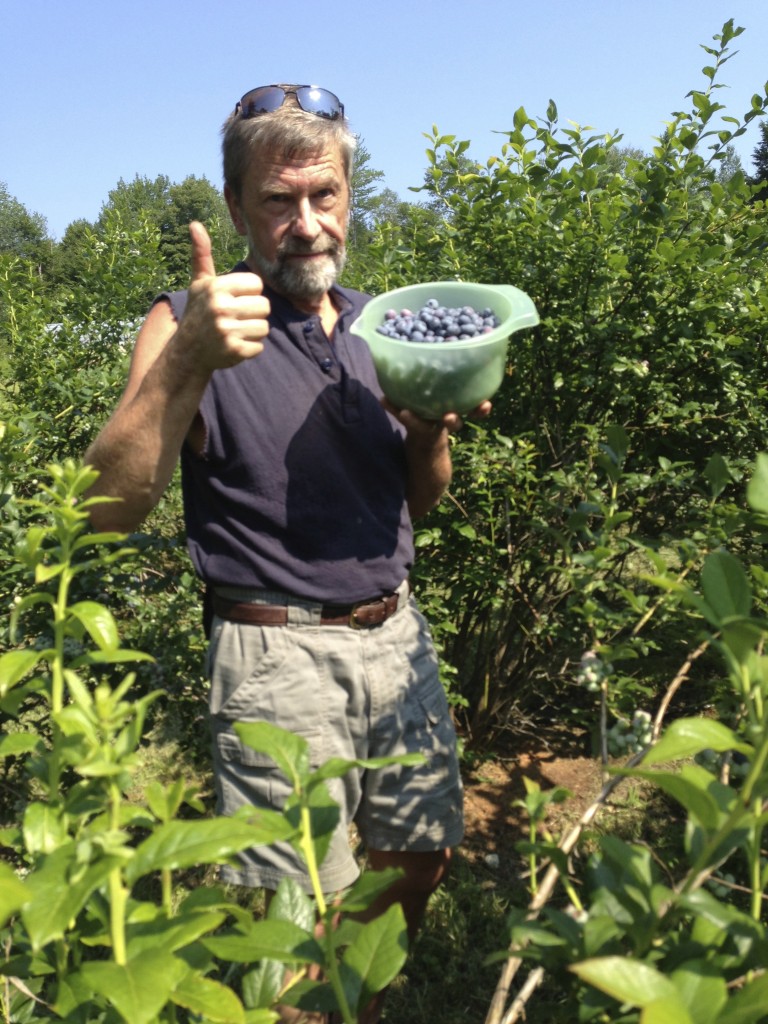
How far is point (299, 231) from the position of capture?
6.66 feet

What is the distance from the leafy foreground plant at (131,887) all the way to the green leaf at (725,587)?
0.99ft

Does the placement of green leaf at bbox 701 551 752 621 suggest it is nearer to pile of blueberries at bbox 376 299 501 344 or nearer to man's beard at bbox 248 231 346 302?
pile of blueberries at bbox 376 299 501 344

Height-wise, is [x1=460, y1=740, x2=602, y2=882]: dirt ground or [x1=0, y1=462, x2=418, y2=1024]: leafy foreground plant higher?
[x1=0, y1=462, x2=418, y2=1024]: leafy foreground plant

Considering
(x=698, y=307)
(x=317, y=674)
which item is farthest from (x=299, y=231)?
(x=698, y=307)

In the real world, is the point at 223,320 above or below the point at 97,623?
above

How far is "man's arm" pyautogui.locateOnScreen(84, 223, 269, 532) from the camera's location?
1.60 m

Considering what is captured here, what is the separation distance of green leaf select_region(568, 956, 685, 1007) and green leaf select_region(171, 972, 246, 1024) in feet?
0.93

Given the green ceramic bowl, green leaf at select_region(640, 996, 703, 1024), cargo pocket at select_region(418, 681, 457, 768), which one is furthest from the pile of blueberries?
green leaf at select_region(640, 996, 703, 1024)

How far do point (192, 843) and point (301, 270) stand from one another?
1.57 m

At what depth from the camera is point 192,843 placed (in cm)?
70

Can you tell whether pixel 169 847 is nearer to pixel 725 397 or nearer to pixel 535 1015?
pixel 535 1015

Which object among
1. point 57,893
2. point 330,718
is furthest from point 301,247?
point 57,893

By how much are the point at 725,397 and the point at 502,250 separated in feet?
2.87

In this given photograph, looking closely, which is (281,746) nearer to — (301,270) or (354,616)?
(354,616)
